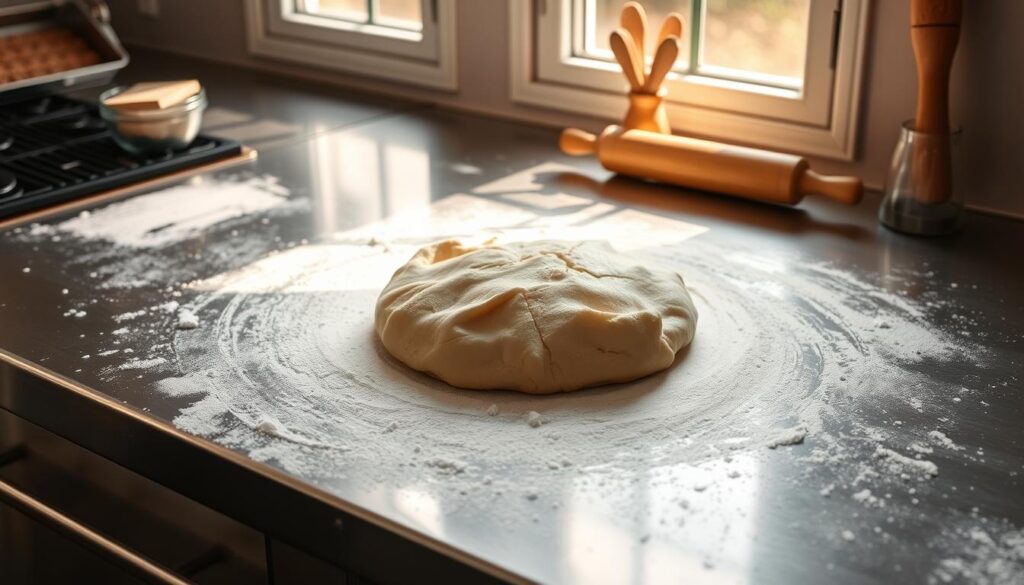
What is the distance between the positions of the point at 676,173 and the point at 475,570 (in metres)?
0.87

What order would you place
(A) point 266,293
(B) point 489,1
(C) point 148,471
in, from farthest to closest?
(B) point 489,1, (A) point 266,293, (C) point 148,471

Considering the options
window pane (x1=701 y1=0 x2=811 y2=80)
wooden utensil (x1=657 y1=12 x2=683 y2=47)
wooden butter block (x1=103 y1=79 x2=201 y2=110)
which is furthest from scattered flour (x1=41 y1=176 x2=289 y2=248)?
window pane (x1=701 y1=0 x2=811 y2=80)

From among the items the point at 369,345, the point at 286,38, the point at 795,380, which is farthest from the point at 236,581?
the point at 286,38

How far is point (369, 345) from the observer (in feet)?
3.56

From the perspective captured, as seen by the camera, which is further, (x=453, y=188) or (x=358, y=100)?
(x=358, y=100)

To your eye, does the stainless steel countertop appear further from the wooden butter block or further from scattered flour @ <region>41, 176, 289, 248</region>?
the wooden butter block

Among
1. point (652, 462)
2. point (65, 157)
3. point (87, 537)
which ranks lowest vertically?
point (87, 537)

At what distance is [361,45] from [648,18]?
609 millimetres

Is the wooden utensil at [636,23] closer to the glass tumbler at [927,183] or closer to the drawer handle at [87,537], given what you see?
the glass tumbler at [927,183]

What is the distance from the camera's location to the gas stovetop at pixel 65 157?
1498 millimetres

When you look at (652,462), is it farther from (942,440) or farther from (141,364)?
(141,364)

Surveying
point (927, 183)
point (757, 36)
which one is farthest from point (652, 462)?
point (757, 36)

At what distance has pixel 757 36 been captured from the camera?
5.32ft

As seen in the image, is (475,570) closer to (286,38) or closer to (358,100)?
(358,100)
